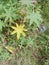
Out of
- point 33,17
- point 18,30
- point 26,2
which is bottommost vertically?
point 18,30

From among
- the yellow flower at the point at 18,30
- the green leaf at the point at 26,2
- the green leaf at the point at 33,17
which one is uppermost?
the green leaf at the point at 26,2

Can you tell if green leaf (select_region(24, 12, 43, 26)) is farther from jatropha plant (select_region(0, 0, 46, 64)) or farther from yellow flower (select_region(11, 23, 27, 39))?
yellow flower (select_region(11, 23, 27, 39))

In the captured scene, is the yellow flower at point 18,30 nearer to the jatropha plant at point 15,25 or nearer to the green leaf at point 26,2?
the jatropha plant at point 15,25

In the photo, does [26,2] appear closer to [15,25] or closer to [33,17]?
[33,17]

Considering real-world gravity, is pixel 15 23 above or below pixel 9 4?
below

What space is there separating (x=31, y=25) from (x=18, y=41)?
0.28 m

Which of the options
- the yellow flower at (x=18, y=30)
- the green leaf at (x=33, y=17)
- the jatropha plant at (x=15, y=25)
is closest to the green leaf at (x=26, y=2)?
the jatropha plant at (x=15, y=25)

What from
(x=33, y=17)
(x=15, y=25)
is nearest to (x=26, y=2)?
(x=33, y=17)

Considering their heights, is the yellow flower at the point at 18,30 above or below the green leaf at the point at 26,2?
below

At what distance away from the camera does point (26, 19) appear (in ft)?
9.59

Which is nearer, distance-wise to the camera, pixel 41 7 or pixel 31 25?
pixel 31 25

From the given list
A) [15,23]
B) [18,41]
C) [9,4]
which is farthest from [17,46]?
[9,4]

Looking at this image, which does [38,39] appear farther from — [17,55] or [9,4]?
[9,4]

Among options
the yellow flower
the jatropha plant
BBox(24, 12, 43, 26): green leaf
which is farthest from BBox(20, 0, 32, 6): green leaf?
the yellow flower
